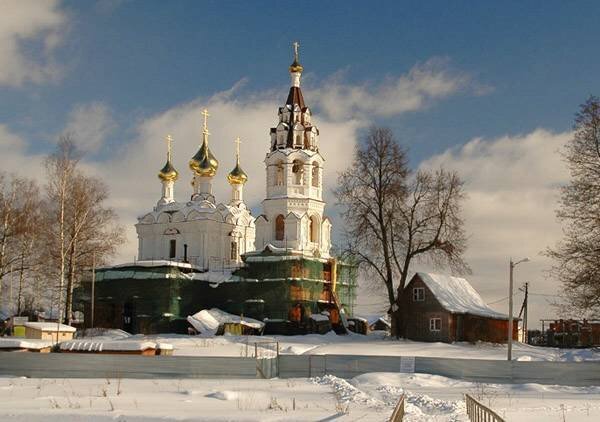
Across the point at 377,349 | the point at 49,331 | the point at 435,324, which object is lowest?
the point at 377,349

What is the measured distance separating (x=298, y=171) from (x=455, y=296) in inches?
531

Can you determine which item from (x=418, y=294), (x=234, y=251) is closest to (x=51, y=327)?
(x=418, y=294)

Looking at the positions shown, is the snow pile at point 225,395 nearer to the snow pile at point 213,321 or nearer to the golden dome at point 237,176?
the snow pile at point 213,321

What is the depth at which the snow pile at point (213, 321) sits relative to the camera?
48.5m

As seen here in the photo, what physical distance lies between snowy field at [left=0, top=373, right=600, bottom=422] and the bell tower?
2603cm

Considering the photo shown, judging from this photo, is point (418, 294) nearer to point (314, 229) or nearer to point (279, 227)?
point (314, 229)

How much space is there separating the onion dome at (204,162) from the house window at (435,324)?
78.2ft

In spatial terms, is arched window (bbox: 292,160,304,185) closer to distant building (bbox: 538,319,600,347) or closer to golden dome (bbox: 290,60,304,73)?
golden dome (bbox: 290,60,304,73)

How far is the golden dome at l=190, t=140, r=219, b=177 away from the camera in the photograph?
202 ft

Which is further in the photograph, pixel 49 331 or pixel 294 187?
pixel 294 187

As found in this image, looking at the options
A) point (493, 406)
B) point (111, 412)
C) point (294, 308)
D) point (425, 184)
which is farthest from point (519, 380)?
point (294, 308)

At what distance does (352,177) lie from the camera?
42.6 meters

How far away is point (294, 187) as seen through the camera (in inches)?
2112

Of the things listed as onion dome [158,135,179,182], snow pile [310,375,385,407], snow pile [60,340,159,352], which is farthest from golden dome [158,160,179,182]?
snow pile [310,375,385,407]
